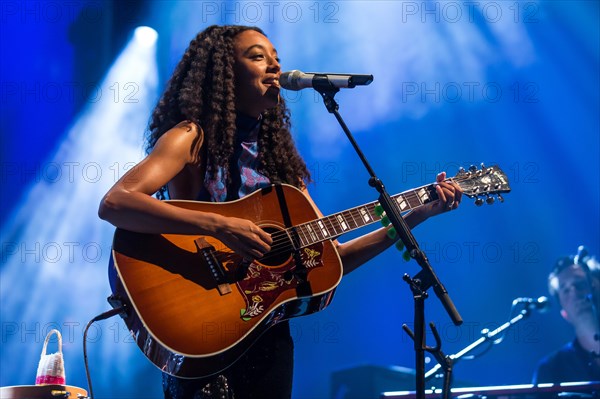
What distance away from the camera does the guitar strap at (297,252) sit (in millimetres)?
2648

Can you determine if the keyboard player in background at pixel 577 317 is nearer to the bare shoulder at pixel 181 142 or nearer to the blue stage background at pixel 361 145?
the blue stage background at pixel 361 145

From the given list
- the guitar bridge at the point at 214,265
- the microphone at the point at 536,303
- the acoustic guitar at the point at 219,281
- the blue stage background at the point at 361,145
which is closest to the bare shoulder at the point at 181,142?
the acoustic guitar at the point at 219,281

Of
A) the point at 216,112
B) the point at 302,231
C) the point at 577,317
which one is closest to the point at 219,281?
the point at 302,231

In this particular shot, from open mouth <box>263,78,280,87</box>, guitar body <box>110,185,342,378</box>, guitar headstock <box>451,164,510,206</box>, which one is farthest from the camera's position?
guitar headstock <box>451,164,510,206</box>

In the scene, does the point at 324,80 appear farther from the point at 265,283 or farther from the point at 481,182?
the point at 481,182

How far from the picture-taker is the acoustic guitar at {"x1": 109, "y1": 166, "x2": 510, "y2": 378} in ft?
7.86

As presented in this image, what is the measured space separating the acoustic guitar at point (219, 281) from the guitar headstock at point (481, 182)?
57 centimetres

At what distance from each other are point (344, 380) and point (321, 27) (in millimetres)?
2472

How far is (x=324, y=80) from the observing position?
2500 millimetres

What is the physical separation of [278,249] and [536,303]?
8.78 feet

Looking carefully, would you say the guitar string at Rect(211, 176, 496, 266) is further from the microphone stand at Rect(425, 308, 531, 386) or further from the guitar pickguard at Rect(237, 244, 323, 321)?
the microphone stand at Rect(425, 308, 531, 386)

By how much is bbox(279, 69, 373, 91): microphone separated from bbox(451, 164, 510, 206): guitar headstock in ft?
2.84

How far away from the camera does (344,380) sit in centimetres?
460

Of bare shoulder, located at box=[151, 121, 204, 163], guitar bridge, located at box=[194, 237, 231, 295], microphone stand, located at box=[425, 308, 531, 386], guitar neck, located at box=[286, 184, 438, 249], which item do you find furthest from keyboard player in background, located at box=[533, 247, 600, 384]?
bare shoulder, located at box=[151, 121, 204, 163]
